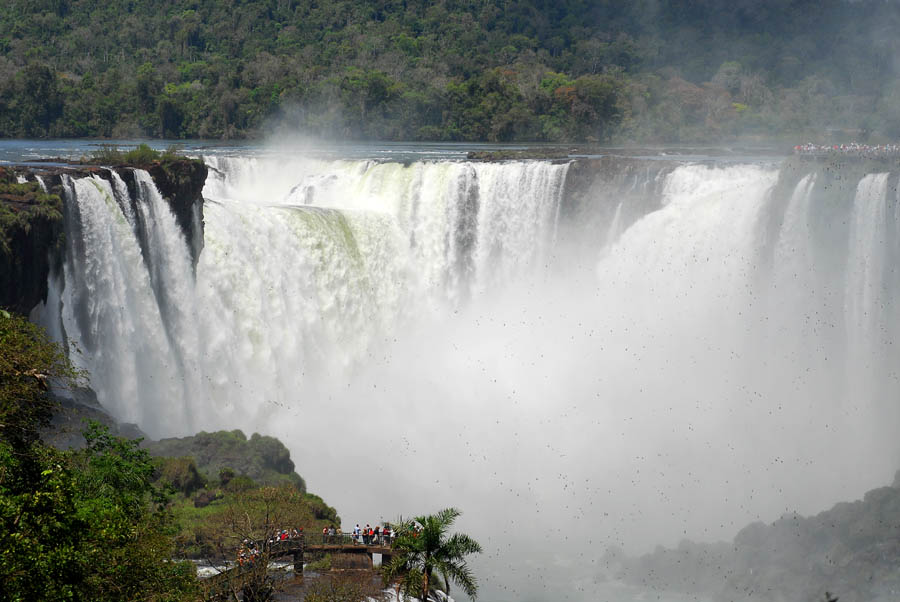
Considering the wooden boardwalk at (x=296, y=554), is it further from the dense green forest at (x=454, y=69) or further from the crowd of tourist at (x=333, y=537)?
the dense green forest at (x=454, y=69)

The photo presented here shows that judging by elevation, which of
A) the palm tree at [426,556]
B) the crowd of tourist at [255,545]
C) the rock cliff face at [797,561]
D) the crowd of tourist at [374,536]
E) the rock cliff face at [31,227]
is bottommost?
the rock cliff face at [797,561]

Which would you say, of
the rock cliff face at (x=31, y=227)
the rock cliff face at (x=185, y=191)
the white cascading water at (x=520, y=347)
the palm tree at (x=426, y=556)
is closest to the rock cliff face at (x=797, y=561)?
the white cascading water at (x=520, y=347)

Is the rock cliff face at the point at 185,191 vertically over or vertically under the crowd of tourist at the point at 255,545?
over

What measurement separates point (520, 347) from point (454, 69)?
4859 cm

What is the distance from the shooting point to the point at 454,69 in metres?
77.5

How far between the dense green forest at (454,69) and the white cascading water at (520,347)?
2777cm

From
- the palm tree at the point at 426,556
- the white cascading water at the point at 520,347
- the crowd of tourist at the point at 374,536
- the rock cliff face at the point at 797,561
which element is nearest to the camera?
the palm tree at the point at 426,556

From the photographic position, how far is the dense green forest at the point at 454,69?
62531mm

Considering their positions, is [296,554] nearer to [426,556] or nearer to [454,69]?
[426,556]

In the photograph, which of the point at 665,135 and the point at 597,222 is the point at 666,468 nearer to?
the point at 597,222

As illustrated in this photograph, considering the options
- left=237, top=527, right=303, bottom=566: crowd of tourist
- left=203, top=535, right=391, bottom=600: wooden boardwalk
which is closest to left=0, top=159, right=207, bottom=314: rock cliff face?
A: left=237, top=527, right=303, bottom=566: crowd of tourist

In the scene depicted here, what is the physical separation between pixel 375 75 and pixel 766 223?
1650 inches

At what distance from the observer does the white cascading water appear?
2464 cm

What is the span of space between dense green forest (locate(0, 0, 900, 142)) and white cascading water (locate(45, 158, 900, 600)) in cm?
2777
